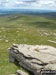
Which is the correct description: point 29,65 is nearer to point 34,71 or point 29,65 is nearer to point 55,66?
point 34,71

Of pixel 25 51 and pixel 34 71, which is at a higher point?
pixel 25 51

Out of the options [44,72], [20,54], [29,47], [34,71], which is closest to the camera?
[44,72]

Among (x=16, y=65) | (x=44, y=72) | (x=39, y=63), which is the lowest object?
(x=44, y=72)

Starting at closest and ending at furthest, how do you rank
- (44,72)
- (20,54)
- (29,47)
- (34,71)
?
(44,72), (34,71), (20,54), (29,47)

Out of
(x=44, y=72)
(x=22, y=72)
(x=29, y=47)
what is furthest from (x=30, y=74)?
(x=29, y=47)

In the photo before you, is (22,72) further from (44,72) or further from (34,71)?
(44,72)

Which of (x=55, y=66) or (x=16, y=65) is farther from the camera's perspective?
(x=16, y=65)

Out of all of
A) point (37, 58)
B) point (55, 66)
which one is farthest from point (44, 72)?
point (37, 58)
